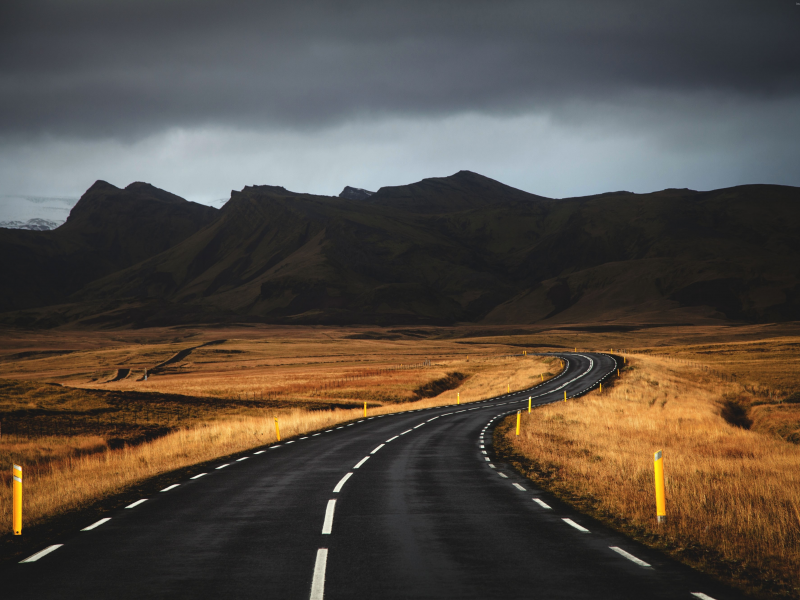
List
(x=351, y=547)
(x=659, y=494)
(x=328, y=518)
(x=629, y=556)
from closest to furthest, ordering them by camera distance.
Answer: (x=629, y=556), (x=351, y=547), (x=659, y=494), (x=328, y=518)

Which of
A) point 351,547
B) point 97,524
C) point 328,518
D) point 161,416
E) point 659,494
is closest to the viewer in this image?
point 351,547

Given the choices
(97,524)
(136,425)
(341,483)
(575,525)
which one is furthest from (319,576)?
(136,425)

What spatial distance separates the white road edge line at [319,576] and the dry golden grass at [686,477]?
4856 millimetres

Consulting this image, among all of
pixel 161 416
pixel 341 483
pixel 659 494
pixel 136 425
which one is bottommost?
pixel 161 416

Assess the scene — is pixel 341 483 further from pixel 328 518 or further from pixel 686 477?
pixel 686 477

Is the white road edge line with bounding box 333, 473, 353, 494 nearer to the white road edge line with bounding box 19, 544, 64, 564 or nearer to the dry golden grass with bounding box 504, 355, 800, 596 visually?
the dry golden grass with bounding box 504, 355, 800, 596

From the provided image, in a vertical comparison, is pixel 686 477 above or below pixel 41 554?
below

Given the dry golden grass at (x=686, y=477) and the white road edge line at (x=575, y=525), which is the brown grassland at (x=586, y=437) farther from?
the white road edge line at (x=575, y=525)

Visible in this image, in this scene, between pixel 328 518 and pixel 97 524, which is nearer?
pixel 97 524

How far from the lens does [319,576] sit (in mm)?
7973

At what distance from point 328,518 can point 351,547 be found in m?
2.19

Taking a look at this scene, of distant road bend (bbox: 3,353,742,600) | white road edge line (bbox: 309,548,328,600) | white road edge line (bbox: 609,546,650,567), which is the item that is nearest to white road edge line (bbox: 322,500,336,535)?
distant road bend (bbox: 3,353,742,600)

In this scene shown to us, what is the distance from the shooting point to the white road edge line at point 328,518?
1058 centimetres

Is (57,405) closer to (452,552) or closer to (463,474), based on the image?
(463,474)
